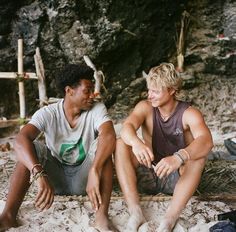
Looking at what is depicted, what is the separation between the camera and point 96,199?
2992 millimetres

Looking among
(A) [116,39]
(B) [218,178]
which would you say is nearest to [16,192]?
(B) [218,178]

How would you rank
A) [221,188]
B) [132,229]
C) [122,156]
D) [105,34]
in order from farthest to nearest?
1. [105,34]
2. [221,188]
3. [122,156]
4. [132,229]

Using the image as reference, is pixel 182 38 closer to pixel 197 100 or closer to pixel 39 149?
pixel 197 100

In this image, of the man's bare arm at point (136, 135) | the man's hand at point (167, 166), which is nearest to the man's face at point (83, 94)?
the man's bare arm at point (136, 135)

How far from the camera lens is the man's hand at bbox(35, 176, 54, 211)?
2.87m

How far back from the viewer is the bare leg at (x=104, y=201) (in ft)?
9.90

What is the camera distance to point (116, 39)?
684cm

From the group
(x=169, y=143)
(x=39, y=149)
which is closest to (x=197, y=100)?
(x=169, y=143)

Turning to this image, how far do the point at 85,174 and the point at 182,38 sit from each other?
173 inches

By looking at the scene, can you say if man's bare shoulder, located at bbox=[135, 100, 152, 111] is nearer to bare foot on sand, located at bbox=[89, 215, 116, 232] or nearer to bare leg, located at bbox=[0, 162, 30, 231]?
bare foot on sand, located at bbox=[89, 215, 116, 232]

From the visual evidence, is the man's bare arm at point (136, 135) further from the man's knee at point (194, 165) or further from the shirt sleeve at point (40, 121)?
the shirt sleeve at point (40, 121)

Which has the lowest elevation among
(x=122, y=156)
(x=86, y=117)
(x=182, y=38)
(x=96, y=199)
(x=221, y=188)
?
(x=221, y=188)

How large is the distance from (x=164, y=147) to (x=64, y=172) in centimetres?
88

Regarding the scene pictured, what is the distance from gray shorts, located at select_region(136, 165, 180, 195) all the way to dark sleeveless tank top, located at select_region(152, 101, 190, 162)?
184 mm
